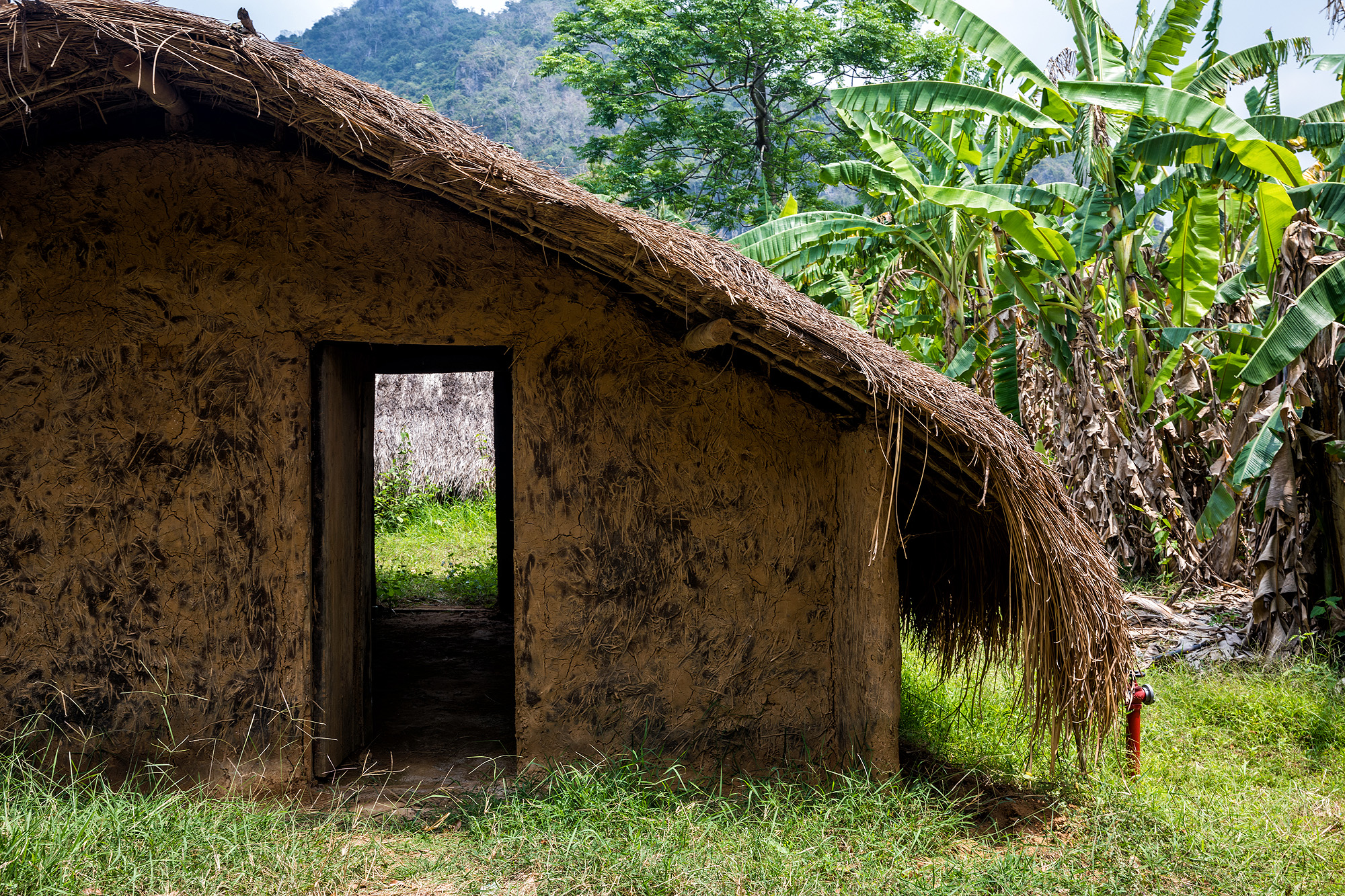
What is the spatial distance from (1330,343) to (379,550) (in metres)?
8.96

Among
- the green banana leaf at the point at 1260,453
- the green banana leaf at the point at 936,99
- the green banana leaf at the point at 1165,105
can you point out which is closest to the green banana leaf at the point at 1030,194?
the green banana leaf at the point at 936,99

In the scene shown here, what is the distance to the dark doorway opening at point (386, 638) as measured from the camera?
3688 millimetres

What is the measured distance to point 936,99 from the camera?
21.4ft

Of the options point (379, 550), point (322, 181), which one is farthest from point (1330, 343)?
point (379, 550)

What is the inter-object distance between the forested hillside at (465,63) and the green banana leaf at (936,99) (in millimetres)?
35348

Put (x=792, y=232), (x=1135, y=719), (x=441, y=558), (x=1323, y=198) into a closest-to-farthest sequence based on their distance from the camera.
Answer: (x=1135, y=719) < (x=1323, y=198) < (x=792, y=232) < (x=441, y=558)

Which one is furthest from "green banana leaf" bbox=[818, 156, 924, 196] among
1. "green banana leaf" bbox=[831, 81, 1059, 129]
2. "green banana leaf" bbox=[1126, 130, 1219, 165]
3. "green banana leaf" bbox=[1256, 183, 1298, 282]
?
"green banana leaf" bbox=[1256, 183, 1298, 282]

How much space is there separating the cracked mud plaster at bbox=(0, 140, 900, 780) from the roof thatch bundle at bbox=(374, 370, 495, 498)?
8.94 m

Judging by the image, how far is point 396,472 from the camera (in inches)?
467

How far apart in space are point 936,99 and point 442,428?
8.40 metres

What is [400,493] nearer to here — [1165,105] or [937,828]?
[1165,105]

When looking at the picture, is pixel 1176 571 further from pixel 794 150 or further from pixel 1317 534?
pixel 794 150

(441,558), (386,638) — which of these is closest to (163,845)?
(386,638)

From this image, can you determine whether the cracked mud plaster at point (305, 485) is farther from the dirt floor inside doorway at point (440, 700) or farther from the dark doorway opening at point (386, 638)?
the dirt floor inside doorway at point (440, 700)
